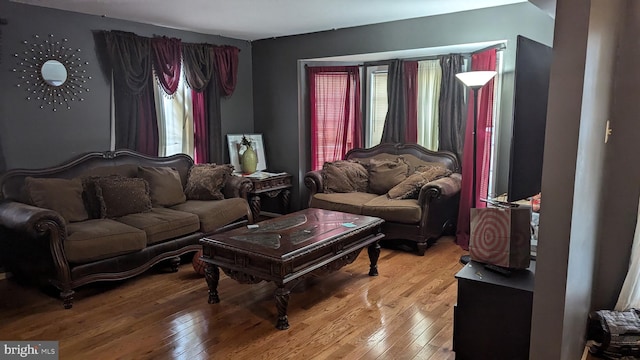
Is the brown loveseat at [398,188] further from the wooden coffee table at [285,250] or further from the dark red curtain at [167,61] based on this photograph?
the dark red curtain at [167,61]

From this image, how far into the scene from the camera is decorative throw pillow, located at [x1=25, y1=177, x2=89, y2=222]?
348 centimetres

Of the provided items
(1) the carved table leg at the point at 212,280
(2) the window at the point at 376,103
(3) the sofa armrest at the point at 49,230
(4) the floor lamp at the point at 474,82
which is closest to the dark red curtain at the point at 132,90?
(3) the sofa armrest at the point at 49,230

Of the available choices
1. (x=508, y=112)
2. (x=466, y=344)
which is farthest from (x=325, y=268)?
(x=508, y=112)

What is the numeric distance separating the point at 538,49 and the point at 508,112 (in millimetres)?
2017

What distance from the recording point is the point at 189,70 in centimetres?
503

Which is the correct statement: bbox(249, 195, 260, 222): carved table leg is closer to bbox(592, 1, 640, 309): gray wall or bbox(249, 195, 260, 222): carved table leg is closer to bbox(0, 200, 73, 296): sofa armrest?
bbox(0, 200, 73, 296): sofa armrest

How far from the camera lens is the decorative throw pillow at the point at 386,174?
4.83 m

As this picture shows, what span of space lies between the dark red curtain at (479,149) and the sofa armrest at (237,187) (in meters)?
2.25

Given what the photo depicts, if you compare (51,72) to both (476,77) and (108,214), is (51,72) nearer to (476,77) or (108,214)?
(108,214)

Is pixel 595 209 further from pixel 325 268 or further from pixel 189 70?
pixel 189 70

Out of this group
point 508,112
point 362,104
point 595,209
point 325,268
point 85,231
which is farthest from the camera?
point 362,104

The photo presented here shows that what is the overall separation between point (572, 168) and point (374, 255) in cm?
214

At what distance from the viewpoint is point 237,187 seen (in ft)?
15.1

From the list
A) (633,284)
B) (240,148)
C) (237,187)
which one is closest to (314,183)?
(237,187)
